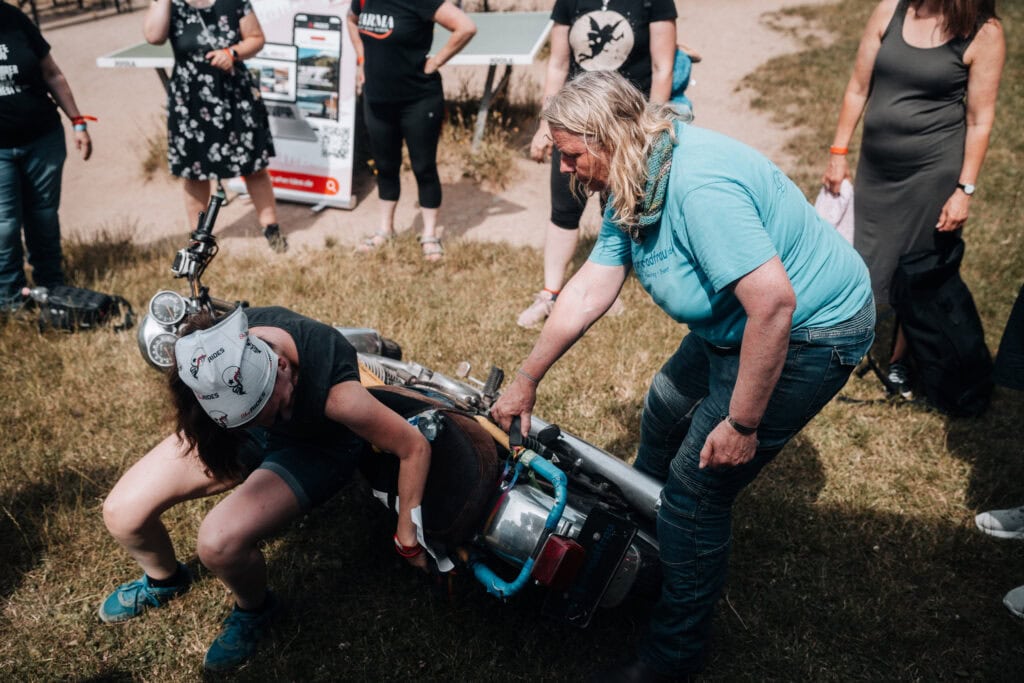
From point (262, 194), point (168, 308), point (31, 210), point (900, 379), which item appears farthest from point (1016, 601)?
point (31, 210)

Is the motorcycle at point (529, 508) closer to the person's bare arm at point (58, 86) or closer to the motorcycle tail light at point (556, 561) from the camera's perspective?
the motorcycle tail light at point (556, 561)

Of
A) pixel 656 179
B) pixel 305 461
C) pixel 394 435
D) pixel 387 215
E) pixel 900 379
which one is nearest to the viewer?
pixel 656 179

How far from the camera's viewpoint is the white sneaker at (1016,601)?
2.72 metres

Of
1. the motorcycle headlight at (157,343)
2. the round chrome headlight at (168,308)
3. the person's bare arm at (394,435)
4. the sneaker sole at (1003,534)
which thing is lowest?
the motorcycle headlight at (157,343)

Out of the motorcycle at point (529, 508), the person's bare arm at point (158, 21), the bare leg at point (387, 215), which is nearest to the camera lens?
the motorcycle at point (529, 508)

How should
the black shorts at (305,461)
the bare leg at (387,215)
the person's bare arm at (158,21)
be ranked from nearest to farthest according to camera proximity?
the black shorts at (305,461)
the person's bare arm at (158,21)
the bare leg at (387,215)

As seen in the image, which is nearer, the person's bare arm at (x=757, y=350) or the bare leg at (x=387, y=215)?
the person's bare arm at (x=757, y=350)

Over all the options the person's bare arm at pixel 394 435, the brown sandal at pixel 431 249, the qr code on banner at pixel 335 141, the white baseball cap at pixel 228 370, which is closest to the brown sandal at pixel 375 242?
the brown sandal at pixel 431 249

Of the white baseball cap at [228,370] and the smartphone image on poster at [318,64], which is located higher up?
the white baseball cap at [228,370]

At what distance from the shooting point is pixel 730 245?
72.4 inches

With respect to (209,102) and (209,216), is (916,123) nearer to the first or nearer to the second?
(209,216)

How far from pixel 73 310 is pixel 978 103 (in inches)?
194

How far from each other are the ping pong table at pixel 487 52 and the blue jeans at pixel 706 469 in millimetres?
4154

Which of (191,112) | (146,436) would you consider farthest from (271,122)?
(146,436)
